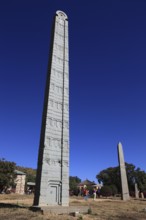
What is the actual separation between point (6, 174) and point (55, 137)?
30.5 meters

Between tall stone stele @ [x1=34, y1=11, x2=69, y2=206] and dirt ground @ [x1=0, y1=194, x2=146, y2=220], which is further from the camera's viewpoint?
tall stone stele @ [x1=34, y1=11, x2=69, y2=206]

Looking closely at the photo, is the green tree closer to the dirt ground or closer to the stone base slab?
the dirt ground

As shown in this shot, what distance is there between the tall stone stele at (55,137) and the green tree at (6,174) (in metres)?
29.5

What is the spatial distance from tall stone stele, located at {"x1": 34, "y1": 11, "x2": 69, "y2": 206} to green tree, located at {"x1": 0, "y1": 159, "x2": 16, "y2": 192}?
2952cm

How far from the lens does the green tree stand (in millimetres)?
39812

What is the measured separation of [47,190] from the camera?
12.3 meters

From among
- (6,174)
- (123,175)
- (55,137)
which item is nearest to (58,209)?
(55,137)

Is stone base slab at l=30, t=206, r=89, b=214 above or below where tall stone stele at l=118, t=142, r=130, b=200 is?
below

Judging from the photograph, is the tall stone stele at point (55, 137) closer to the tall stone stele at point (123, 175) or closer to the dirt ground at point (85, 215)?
the dirt ground at point (85, 215)

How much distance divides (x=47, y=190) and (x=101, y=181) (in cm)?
7357

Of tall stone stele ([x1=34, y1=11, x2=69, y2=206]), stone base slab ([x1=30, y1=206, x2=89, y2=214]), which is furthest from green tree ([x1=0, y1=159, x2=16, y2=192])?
stone base slab ([x1=30, y1=206, x2=89, y2=214])

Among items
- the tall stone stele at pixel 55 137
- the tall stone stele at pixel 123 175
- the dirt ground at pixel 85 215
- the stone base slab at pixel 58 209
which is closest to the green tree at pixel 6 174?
the tall stone stele at pixel 123 175

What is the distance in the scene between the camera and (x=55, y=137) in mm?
13750

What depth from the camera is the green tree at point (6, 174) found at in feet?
131
